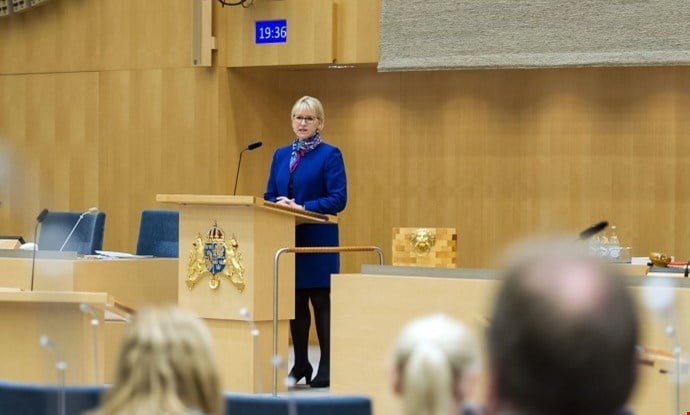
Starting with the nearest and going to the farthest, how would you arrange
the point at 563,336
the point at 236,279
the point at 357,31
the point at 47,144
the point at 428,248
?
the point at 563,336 → the point at 428,248 → the point at 236,279 → the point at 357,31 → the point at 47,144

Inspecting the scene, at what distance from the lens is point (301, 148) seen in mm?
7242

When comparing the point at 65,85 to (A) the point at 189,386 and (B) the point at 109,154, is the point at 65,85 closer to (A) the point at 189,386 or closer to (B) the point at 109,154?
(B) the point at 109,154

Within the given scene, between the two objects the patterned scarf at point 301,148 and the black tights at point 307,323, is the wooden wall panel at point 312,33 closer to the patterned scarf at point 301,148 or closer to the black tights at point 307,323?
the patterned scarf at point 301,148

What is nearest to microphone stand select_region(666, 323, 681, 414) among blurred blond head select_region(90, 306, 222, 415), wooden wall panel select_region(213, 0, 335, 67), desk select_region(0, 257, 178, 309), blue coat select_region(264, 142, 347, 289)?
blue coat select_region(264, 142, 347, 289)

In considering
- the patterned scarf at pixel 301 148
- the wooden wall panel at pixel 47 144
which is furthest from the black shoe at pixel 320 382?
the wooden wall panel at pixel 47 144

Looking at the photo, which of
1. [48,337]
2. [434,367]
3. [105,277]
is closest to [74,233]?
[105,277]

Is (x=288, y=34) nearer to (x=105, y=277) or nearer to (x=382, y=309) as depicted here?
(x=105, y=277)

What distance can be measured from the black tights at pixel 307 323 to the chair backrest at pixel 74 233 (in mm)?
1759

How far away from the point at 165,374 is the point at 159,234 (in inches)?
255

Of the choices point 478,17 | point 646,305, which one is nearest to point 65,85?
point 478,17

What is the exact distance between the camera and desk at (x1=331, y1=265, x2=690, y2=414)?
557 centimetres

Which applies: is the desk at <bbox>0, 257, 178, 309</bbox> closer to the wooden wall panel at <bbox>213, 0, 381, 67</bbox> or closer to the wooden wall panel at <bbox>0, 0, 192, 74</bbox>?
the wooden wall panel at <bbox>213, 0, 381, 67</bbox>

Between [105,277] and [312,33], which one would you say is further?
[312,33]

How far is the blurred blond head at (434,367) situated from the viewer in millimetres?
1927
